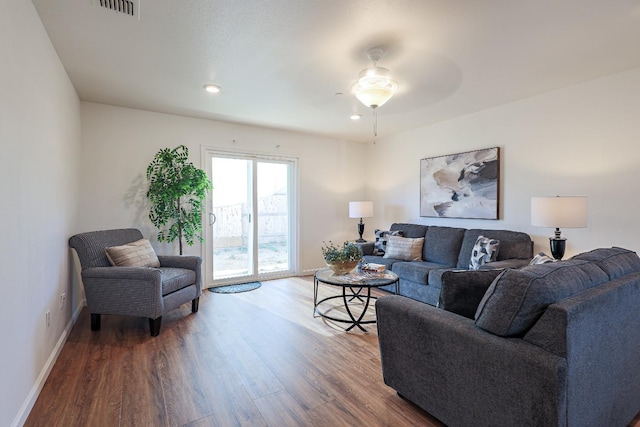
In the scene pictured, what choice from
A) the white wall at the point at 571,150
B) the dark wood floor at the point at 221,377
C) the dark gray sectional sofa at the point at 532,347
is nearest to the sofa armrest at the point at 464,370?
the dark gray sectional sofa at the point at 532,347

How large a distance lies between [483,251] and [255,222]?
320 centimetres

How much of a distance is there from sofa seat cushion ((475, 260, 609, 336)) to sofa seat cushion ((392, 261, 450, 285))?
2.22 meters

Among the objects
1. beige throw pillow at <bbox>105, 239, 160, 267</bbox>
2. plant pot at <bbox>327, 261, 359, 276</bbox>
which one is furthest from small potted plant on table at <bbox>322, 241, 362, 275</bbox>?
beige throw pillow at <bbox>105, 239, 160, 267</bbox>

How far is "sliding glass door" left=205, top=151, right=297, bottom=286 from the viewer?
15.2 feet

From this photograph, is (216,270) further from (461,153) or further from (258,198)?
(461,153)

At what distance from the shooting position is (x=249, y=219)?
491 centimetres

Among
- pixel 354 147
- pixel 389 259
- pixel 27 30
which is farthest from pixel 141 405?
pixel 354 147

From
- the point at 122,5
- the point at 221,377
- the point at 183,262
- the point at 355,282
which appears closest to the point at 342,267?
the point at 355,282

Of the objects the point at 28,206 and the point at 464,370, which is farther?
the point at 28,206

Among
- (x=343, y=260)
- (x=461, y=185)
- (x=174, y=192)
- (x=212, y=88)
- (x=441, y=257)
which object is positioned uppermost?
(x=212, y=88)

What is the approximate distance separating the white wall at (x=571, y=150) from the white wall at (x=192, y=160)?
1794 millimetres

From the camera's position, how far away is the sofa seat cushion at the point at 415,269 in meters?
3.71

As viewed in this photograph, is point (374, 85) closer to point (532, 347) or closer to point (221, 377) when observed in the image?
point (532, 347)

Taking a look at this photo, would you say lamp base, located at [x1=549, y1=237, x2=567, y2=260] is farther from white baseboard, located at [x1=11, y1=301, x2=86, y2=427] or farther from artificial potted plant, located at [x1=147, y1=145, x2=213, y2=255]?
white baseboard, located at [x1=11, y1=301, x2=86, y2=427]
